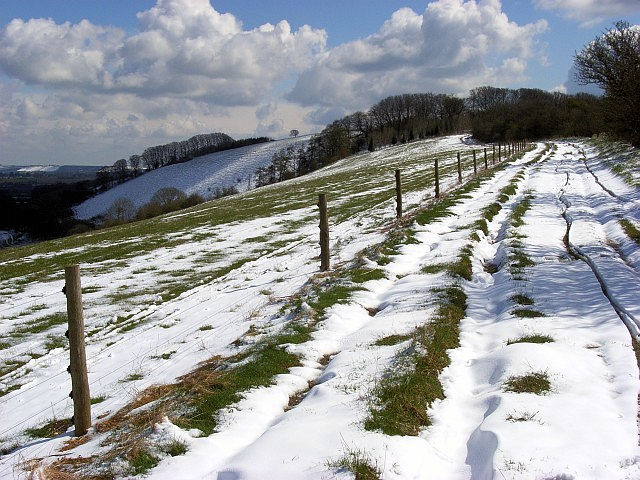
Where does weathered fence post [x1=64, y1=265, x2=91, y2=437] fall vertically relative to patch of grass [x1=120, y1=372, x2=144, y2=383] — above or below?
above

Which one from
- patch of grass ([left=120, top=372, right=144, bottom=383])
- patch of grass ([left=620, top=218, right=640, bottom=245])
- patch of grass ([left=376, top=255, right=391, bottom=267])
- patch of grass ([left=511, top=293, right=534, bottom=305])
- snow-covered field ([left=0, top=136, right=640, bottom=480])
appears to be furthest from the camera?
patch of grass ([left=620, top=218, right=640, bottom=245])

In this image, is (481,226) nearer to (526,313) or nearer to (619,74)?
(526,313)

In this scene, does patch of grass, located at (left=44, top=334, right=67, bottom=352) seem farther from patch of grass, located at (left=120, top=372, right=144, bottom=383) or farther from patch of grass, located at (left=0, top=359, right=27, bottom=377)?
patch of grass, located at (left=120, top=372, right=144, bottom=383)

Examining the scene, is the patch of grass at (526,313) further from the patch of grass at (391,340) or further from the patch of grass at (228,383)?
the patch of grass at (228,383)

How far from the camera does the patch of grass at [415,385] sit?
16.1ft

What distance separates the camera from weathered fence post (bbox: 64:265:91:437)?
5820mm

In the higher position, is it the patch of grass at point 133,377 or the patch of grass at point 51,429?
the patch of grass at point 133,377

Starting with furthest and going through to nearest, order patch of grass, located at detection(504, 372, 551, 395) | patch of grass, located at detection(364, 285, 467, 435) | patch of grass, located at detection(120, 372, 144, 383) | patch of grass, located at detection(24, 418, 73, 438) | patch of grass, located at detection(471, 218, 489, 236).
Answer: patch of grass, located at detection(471, 218, 489, 236)
patch of grass, located at detection(120, 372, 144, 383)
patch of grass, located at detection(24, 418, 73, 438)
patch of grass, located at detection(504, 372, 551, 395)
patch of grass, located at detection(364, 285, 467, 435)

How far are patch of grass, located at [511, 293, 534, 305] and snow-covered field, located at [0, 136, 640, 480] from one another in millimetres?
43

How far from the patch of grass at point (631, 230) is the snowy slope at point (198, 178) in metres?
96.6

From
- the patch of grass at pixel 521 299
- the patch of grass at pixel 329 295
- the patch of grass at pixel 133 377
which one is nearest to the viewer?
the patch of grass at pixel 133 377

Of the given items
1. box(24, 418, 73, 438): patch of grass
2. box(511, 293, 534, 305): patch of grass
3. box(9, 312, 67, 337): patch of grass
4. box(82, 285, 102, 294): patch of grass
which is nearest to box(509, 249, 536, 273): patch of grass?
box(511, 293, 534, 305): patch of grass

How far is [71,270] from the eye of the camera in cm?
582

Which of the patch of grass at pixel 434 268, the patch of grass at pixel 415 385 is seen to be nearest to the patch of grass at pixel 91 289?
the patch of grass at pixel 434 268
